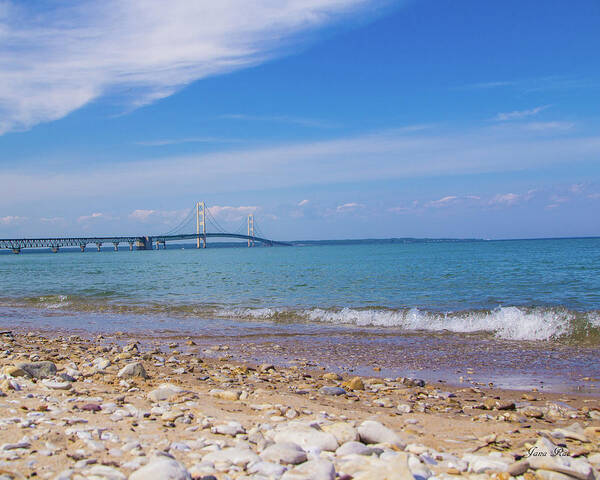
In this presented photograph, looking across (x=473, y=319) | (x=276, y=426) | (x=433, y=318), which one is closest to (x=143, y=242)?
(x=433, y=318)

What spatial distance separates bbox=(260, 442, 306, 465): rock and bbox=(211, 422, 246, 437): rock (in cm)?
62

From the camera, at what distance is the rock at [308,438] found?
3.70 metres

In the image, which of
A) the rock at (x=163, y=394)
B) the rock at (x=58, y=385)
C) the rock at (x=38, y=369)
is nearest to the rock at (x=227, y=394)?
the rock at (x=163, y=394)

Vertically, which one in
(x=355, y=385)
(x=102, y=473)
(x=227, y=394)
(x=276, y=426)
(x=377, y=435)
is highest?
(x=102, y=473)

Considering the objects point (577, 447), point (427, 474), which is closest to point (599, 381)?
point (577, 447)

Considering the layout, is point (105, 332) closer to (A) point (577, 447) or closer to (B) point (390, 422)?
(B) point (390, 422)

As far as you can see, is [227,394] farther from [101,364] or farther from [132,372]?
[101,364]

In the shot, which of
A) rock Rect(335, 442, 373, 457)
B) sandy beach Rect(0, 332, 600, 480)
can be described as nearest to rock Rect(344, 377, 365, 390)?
sandy beach Rect(0, 332, 600, 480)

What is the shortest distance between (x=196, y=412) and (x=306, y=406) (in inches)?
49.7

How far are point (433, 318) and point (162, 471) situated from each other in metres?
10.7

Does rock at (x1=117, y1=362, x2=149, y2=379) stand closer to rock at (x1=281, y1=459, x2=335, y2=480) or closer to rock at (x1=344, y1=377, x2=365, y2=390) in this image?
rock at (x1=344, y1=377, x2=365, y2=390)

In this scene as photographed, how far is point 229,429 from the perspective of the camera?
416 centimetres

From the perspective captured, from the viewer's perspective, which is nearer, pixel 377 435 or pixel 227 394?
pixel 377 435

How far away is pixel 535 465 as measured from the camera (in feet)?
10.8
